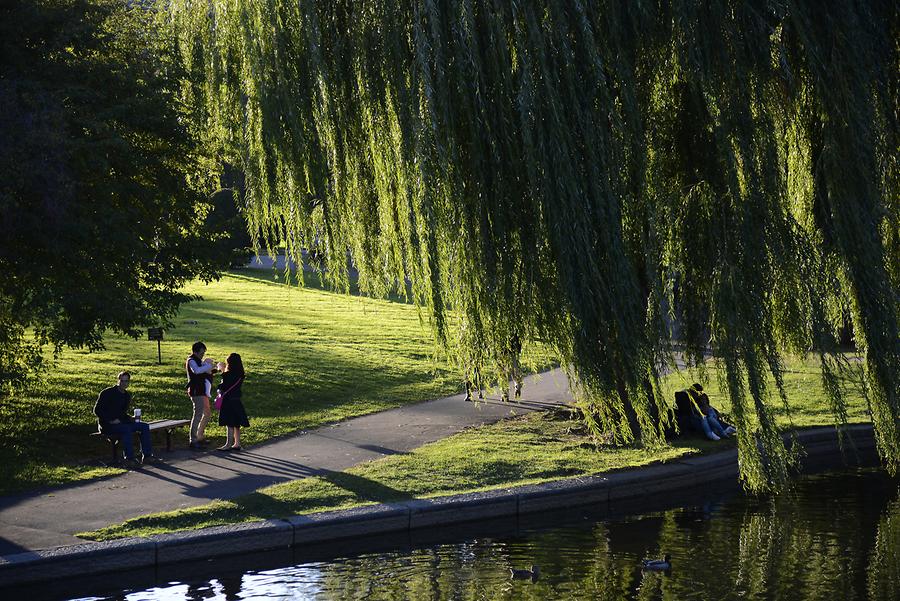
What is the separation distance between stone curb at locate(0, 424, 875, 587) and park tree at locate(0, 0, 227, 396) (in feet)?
16.2

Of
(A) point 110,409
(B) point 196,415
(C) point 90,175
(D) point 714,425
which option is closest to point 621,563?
(D) point 714,425

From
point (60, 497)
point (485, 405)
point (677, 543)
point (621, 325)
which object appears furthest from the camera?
point (485, 405)

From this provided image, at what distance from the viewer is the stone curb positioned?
966 cm

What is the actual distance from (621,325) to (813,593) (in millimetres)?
3348

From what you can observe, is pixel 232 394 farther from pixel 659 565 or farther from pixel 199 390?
pixel 659 565

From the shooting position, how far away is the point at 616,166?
7.68 meters

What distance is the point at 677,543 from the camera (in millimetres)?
10867

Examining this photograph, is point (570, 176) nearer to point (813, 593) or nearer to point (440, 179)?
point (440, 179)

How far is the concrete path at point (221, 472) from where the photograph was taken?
1116 cm

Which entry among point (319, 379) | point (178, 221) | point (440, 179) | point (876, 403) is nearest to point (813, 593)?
point (876, 403)

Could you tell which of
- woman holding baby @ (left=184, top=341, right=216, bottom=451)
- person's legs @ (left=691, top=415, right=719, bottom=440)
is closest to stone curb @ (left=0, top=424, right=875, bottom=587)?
person's legs @ (left=691, top=415, right=719, bottom=440)

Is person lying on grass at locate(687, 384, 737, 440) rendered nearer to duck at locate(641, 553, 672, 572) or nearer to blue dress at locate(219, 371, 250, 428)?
duck at locate(641, 553, 672, 572)

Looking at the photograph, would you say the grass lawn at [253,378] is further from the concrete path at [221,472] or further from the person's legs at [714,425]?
the person's legs at [714,425]

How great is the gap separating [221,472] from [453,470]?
3.27m
